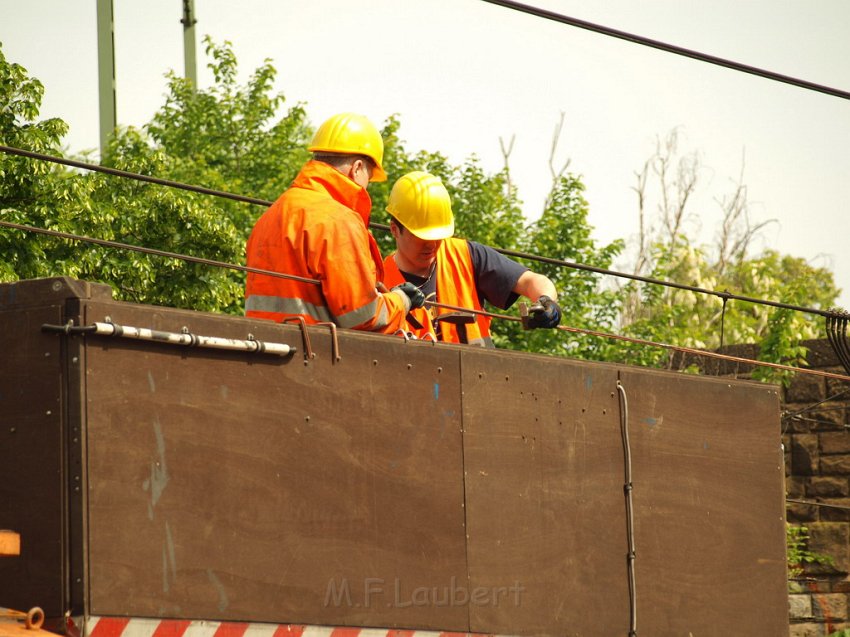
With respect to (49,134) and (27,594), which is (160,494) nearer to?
(27,594)

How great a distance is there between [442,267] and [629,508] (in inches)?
63.0

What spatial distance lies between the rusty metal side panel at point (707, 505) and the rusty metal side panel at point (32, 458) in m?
2.50

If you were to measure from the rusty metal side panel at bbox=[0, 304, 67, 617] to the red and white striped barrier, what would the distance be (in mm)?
134

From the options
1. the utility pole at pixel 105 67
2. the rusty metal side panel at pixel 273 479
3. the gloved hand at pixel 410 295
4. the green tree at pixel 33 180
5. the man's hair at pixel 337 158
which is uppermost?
the utility pole at pixel 105 67

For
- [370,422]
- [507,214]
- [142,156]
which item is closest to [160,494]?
[370,422]

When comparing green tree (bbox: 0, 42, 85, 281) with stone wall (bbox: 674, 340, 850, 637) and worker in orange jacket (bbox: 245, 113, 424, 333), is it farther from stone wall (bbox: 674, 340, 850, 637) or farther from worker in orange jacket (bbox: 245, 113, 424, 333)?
worker in orange jacket (bbox: 245, 113, 424, 333)

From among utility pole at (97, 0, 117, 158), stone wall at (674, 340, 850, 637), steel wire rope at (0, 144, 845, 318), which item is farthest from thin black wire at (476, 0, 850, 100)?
utility pole at (97, 0, 117, 158)

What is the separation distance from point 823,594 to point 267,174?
1103 centimetres

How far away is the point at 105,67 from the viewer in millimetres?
23469

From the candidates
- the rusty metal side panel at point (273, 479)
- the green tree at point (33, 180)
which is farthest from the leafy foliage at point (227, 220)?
the rusty metal side panel at point (273, 479)

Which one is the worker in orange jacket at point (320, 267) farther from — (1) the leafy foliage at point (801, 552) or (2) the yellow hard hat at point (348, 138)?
(1) the leafy foliage at point (801, 552)

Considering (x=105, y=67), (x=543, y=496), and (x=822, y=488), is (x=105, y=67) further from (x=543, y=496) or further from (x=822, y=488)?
(x=543, y=496)

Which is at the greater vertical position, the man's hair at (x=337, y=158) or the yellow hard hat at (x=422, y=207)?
the man's hair at (x=337, y=158)

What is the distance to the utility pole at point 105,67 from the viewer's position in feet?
75.7
